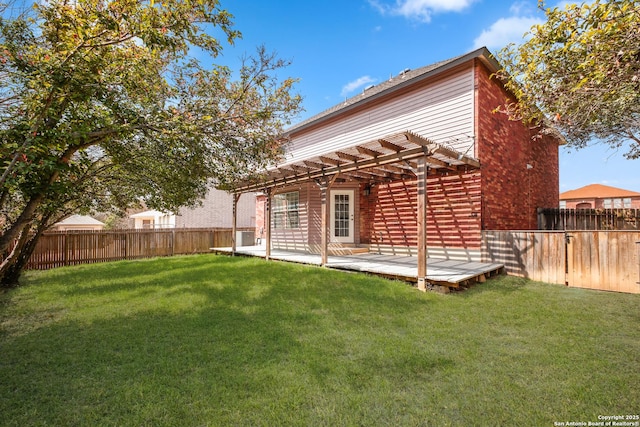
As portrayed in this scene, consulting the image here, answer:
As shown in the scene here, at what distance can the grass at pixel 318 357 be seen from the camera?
7.75 ft

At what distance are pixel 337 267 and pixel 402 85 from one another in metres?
6.14

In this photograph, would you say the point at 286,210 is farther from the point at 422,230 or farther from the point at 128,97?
the point at 128,97

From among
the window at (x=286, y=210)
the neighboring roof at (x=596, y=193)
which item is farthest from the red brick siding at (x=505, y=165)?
the neighboring roof at (x=596, y=193)

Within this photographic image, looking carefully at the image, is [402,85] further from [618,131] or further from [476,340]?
[476,340]

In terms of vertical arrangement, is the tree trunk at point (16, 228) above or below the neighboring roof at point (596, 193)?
below

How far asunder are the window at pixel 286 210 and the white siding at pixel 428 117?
2.87 meters

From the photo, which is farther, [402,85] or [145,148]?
[402,85]

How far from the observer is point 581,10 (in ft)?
12.4

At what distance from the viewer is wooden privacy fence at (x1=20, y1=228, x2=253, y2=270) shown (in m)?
10.2

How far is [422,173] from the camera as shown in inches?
252

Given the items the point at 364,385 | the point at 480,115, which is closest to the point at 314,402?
the point at 364,385

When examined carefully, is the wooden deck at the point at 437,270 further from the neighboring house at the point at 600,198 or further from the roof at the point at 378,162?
the neighboring house at the point at 600,198

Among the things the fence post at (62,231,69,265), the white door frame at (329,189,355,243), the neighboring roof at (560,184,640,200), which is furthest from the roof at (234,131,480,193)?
the neighboring roof at (560,184,640,200)

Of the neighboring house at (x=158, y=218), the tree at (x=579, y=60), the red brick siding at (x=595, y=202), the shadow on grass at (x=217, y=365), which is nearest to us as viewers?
the shadow on grass at (x=217, y=365)
